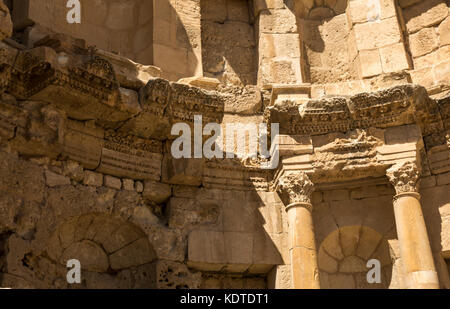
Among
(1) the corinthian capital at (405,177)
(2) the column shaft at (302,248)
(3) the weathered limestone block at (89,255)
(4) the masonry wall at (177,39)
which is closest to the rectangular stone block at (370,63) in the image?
(1) the corinthian capital at (405,177)

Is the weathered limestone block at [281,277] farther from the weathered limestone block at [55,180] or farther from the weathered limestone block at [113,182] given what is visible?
the weathered limestone block at [55,180]

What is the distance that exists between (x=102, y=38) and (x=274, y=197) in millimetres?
4202

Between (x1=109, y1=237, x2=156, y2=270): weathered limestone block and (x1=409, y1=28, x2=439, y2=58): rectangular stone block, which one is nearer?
(x1=109, y1=237, x2=156, y2=270): weathered limestone block

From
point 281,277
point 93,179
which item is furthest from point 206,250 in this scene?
point 93,179

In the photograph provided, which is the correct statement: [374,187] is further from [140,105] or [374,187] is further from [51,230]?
[51,230]

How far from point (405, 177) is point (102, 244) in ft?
15.4

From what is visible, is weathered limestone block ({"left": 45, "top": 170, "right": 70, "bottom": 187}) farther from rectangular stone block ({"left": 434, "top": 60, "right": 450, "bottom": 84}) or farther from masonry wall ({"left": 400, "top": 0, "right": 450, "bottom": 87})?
rectangular stone block ({"left": 434, "top": 60, "right": 450, "bottom": 84})

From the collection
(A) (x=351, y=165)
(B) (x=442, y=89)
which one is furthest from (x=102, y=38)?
(B) (x=442, y=89)

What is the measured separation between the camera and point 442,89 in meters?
10.3

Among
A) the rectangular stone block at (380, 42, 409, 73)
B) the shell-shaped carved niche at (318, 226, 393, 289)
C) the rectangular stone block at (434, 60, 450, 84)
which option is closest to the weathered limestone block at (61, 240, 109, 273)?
the shell-shaped carved niche at (318, 226, 393, 289)

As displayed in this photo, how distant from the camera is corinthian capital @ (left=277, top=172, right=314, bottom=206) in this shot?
31.6 ft

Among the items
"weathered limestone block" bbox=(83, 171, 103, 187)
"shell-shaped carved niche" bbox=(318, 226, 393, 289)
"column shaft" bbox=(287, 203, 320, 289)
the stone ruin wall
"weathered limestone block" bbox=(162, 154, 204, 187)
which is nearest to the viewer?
the stone ruin wall

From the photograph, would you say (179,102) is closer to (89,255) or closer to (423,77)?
(89,255)

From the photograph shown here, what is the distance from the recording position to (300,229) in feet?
30.8
